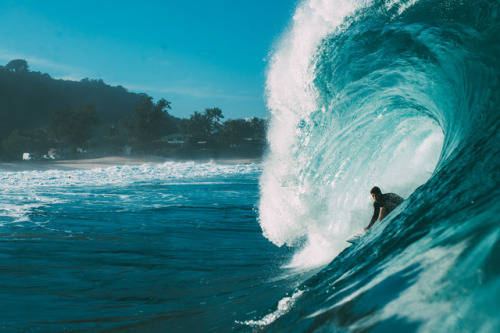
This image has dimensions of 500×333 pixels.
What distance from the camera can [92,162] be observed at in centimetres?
4888

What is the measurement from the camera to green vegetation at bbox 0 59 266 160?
5916 cm

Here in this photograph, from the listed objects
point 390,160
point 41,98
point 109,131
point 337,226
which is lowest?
point 337,226

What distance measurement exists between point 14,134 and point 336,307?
2366 inches

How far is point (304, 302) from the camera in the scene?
125 inches

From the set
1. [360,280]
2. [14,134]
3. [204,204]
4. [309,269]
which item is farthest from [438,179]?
[14,134]

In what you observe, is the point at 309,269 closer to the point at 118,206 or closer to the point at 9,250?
the point at 9,250

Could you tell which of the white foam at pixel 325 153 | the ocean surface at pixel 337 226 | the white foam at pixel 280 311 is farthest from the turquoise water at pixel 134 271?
the white foam at pixel 325 153

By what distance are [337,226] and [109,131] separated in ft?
213

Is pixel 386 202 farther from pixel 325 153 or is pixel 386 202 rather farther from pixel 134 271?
pixel 134 271

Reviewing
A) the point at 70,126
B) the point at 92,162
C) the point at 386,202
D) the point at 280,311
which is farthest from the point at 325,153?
the point at 70,126

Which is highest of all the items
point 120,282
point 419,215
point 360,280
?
point 419,215

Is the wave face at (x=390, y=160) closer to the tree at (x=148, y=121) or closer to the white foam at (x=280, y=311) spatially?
the white foam at (x=280, y=311)

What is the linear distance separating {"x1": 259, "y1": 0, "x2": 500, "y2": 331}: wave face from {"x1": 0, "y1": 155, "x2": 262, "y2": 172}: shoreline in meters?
39.2

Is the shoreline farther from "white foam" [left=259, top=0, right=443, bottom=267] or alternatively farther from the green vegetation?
"white foam" [left=259, top=0, right=443, bottom=267]
